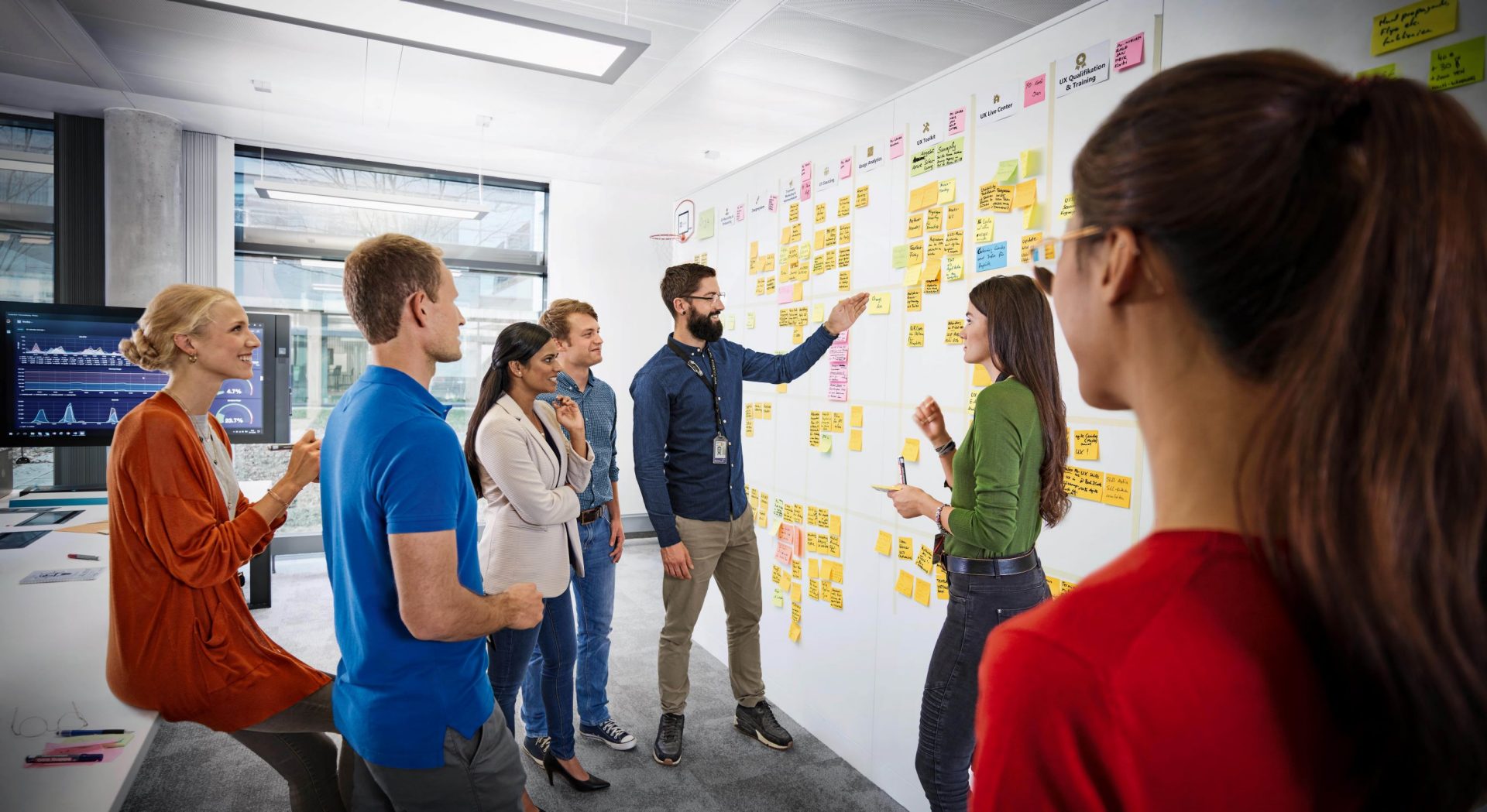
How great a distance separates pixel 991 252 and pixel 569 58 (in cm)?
187

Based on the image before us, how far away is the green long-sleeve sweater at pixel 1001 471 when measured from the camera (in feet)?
5.55

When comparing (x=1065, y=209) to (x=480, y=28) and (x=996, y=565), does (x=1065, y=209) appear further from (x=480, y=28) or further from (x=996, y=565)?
(x=480, y=28)

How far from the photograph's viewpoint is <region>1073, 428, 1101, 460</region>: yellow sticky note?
1.92 meters

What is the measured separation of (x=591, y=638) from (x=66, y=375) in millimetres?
2335

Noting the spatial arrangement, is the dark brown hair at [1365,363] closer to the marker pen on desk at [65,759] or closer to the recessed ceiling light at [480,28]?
the marker pen on desk at [65,759]

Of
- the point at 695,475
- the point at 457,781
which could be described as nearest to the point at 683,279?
the point at 695,475

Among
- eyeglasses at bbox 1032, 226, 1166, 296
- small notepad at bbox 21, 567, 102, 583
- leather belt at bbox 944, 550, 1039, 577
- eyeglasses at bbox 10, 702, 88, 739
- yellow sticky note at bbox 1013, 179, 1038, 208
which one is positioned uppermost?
yellow sticky note at bbox 1013, 179, 1038, 208

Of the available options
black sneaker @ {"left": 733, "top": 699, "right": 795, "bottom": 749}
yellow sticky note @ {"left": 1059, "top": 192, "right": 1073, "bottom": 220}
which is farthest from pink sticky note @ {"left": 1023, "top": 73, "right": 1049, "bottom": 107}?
black sneaker @ {"left": 733, "top": 699, "right": 795, "bottom": 749}

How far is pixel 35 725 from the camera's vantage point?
1.33m

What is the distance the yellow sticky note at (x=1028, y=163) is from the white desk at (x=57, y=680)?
2319 mm

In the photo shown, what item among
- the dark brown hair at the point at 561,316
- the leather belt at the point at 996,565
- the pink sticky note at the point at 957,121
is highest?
the pink sticky note at the point at 957,121

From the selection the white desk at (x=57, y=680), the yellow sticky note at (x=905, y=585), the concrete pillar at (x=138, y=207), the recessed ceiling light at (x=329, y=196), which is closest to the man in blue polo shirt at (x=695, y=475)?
the yellow sticky note at (x=905, y=585)

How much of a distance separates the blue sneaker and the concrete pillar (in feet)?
12.8

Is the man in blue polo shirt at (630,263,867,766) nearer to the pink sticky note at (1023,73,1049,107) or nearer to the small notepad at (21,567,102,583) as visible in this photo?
the pink sticky note at (1023,73,1049,107)
